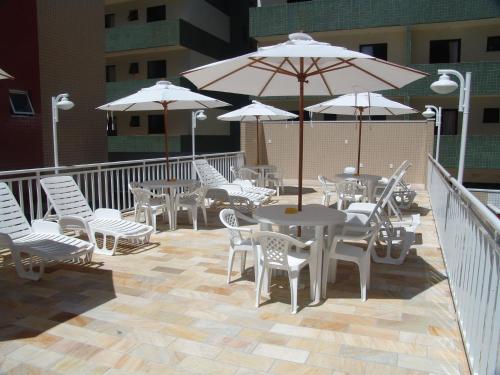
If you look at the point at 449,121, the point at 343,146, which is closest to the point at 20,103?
the point at 343,146

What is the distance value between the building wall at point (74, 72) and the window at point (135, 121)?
8.16m

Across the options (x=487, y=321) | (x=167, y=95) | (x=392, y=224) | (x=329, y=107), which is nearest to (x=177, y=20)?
(x=329, y=107)

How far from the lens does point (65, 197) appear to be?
19.7 feet

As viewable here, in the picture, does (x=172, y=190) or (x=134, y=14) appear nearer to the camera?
(x=172, y=190)

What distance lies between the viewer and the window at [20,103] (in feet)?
35.6

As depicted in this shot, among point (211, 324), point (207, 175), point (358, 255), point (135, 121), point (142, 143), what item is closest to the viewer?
point (211, 324)

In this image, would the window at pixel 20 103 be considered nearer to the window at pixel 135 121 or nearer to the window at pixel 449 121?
the window at pixel 135 121

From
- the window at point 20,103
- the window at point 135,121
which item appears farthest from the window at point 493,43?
the window at point 20,103

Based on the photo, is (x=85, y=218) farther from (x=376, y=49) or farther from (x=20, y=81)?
(x=376, y=49)

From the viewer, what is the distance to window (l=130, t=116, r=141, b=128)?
22.4m

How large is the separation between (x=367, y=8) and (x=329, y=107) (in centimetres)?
997

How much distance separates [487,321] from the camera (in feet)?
8.21

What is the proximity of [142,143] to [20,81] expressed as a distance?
32.1 ft

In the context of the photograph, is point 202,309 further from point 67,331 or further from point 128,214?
point 128,214
